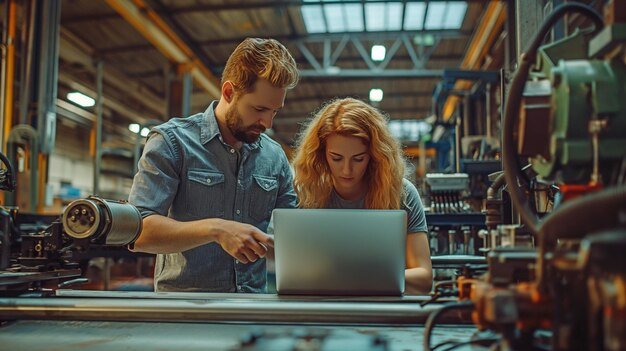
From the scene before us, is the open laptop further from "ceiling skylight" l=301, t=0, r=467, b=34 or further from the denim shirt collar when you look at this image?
"ceiling skylight" l=301, t=0, r=467, b=34

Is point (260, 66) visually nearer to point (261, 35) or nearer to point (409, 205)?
point (409, 205)

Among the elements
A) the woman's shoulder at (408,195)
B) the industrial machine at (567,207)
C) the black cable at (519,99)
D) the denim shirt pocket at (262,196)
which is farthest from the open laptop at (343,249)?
the denim shirt pocket at (262,196)

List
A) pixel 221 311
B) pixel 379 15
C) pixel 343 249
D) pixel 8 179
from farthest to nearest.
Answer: pixel 379 15 < pixel 8 179 < pixel 343 249 < pixel 221 311

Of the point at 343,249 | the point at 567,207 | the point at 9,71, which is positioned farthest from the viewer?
the point at 9,71

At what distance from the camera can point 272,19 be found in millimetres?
5605

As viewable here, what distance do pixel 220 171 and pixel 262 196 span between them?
19 centimetres

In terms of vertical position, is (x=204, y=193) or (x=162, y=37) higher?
(x=162, y=37)

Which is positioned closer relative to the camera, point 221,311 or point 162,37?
point 221,311

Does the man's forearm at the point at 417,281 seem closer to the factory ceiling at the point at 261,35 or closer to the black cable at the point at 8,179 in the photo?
the black cable at the point at 8,179

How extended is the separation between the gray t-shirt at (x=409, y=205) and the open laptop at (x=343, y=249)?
2.12 feet

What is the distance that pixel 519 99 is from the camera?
2.86 ft

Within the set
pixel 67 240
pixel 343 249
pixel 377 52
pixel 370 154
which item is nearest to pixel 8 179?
pixel 67 240

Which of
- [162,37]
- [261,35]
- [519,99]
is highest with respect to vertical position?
[261,35]

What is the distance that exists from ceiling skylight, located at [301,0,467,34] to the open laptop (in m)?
4.28
